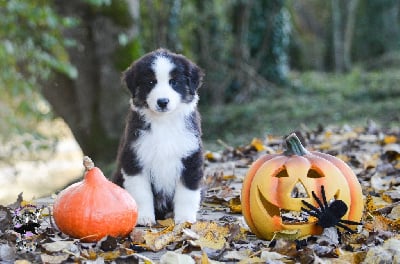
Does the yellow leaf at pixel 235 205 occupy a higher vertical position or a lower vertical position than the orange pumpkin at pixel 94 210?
lower

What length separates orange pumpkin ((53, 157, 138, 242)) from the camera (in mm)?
3645

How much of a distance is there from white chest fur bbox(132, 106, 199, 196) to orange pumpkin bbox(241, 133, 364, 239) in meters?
0.47

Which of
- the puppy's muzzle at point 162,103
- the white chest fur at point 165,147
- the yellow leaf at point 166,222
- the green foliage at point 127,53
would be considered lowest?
the yellow leaf at point 166,222

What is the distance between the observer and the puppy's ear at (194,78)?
4254mm

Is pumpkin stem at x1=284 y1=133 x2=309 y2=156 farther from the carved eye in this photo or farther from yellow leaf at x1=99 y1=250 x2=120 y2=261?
yellow leaf at x1=99 y1=250 x2=120 y2=261

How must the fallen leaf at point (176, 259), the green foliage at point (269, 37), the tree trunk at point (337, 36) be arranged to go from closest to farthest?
1. the fallen leaf at point (176, 259)
2. the green foliage at point (269, 37)
3. the tree trunk at point (337, 36)

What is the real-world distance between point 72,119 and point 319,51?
19.4 m

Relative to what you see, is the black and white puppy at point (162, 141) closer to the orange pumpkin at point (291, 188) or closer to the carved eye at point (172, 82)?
the carved eye at point (172, 82)

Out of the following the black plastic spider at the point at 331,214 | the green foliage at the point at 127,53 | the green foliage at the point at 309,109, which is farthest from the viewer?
the green foliage at the point at 309,109

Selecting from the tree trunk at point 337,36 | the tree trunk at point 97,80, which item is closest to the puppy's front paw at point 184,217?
the tree trunk at point 97,80

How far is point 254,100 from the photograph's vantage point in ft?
58.8

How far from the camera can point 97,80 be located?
12.2 m

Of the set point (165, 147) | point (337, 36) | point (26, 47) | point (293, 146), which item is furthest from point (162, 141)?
point (337, 36)

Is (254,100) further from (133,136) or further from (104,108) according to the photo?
(133,136)
